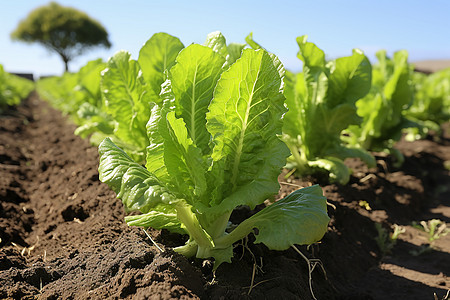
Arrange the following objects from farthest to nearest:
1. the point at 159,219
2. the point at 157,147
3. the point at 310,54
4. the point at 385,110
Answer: the point at 385,110 → the point at 310,54 → the point at 159,219 → the point at 157,147

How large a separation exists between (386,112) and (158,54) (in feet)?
9.91

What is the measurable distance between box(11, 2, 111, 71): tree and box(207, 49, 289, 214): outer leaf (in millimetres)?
46214

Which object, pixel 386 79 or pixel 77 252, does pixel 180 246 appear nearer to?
pixel 77 252

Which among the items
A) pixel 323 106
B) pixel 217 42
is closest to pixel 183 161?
pixel 217 42

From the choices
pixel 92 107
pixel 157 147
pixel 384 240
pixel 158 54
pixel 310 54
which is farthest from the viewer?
pixel 92 107

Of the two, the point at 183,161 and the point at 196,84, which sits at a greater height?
the point at 196,84

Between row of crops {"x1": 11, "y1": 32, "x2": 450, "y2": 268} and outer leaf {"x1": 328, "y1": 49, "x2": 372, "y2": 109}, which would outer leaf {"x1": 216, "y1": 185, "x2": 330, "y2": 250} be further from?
outer leaf {"x1": 328, "y1": 49, "x2": 372, "y2": 109}

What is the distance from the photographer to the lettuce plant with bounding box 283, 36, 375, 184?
11.3 feet

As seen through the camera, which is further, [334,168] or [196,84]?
[334,168]

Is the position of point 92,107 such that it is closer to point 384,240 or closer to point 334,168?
point 334,168

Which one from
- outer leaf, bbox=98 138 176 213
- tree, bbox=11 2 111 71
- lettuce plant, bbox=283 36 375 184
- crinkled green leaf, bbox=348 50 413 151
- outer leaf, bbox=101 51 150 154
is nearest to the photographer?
outer leaf, bbox=98 138 176 213

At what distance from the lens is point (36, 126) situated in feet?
30.0

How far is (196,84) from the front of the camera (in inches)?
78.4

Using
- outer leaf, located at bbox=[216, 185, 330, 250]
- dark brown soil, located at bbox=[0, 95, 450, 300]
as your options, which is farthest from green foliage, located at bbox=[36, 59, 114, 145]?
outer leaf, located at bbox=[216, 185, 330, 250]
